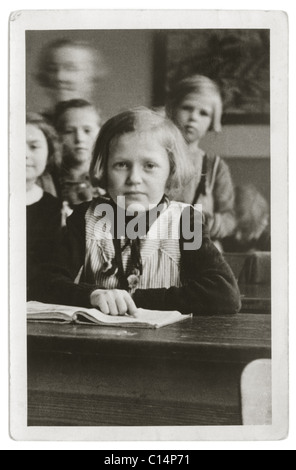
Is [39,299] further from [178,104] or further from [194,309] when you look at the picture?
[178,104]

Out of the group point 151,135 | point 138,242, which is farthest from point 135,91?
point 138,242

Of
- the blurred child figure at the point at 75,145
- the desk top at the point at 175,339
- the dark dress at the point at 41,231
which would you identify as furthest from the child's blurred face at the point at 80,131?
the desk top at the point at 175,339

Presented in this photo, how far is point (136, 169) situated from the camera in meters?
1.11

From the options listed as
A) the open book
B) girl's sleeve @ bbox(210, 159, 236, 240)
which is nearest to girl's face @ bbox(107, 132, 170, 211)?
girl's sleeve @ bbox(210, 159, 236, 240)

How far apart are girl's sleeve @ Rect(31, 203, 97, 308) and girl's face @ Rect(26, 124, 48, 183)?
109 mm

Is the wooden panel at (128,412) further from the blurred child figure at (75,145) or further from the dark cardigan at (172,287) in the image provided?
the blurred child figure at (75,145)

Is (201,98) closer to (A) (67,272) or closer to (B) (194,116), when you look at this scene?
(B) (194,116)

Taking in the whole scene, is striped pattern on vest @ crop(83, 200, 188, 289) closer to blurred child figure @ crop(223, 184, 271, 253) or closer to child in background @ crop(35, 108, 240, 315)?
child in background @ crop(35, 108, 240, 315)

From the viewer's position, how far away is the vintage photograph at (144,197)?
3.62ft

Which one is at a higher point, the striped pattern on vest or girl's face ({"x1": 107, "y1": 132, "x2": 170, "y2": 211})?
girl's face ({"x1": 107, "y1": 132, "x2": 170, "y2": 211})

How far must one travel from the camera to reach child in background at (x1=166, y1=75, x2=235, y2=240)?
112 centimetres

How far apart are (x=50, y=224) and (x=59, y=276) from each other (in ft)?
0.34

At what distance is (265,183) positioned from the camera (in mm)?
1117
